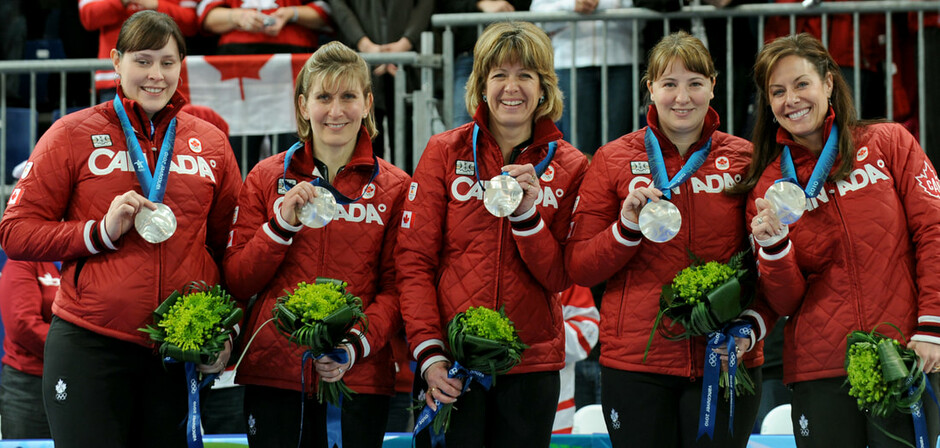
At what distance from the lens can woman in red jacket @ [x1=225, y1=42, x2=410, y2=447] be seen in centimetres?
377

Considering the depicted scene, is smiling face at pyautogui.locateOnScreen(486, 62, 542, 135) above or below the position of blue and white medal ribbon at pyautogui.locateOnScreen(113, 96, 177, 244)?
above

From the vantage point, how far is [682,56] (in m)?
3.88

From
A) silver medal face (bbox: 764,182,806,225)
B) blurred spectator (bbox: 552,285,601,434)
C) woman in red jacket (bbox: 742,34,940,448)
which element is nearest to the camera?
silver medal face (bbox: 764,182,806,225)

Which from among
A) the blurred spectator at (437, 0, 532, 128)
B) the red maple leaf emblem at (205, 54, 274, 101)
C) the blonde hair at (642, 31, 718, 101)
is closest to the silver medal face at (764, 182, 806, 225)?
the blonde hair at (642, 31, 718, 101)

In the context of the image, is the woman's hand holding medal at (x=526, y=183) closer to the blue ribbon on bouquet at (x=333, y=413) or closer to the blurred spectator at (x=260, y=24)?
the blue ribbon on bouquet at (x=333, y=413)

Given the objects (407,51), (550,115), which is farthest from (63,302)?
(407,51)

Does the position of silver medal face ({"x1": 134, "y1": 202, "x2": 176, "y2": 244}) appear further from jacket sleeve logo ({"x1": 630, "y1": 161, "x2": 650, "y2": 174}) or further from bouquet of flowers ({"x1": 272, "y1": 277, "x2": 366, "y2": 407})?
jacket sleeve logo ({"x1": 630, "y1": 161, "x2": 650, "y2": 174})

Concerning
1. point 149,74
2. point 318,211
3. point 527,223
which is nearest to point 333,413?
point 318,211

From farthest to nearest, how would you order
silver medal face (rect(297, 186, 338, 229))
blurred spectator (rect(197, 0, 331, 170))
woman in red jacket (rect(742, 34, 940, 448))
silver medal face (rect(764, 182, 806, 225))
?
blurred spectator (rect(197, 0, 331, 170))
silver medal face (rect(297, 186, 338, 229))
woman in red jacket (rect(742, 34, 940, 448))
silver medal face (rect(764, 182, 806, 225))

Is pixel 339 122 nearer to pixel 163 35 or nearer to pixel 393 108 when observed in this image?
pixel 163 35

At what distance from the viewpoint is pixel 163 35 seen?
3.89m

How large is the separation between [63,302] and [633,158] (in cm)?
229

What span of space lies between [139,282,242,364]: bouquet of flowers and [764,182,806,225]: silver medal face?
2018 mm

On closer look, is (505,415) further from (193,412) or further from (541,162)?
(193,412)
